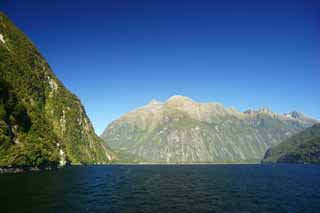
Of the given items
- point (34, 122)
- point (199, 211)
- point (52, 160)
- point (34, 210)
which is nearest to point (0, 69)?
point (34, 122)

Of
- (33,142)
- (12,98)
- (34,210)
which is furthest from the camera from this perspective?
(33,142)

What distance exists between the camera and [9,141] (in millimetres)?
145125

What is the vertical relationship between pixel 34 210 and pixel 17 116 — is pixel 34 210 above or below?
below

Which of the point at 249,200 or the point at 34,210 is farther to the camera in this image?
the point at 249,200

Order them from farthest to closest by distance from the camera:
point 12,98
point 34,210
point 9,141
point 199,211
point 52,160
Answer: point 52,160
point 12,98
point 9,141
point 199,211
point 34,210

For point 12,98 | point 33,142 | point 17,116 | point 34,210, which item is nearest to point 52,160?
point 33,142

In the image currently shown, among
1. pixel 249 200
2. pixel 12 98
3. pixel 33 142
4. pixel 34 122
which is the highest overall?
pixel 12 98

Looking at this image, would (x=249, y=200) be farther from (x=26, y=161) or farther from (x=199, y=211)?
(x=26, y=161)

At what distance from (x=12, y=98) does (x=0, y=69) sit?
179 ft

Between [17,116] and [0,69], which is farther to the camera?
[0,69]

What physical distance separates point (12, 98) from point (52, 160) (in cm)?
5323

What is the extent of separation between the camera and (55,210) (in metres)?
47.7

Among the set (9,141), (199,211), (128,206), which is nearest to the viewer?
(199,211)

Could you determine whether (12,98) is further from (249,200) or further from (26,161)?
(249,200)
